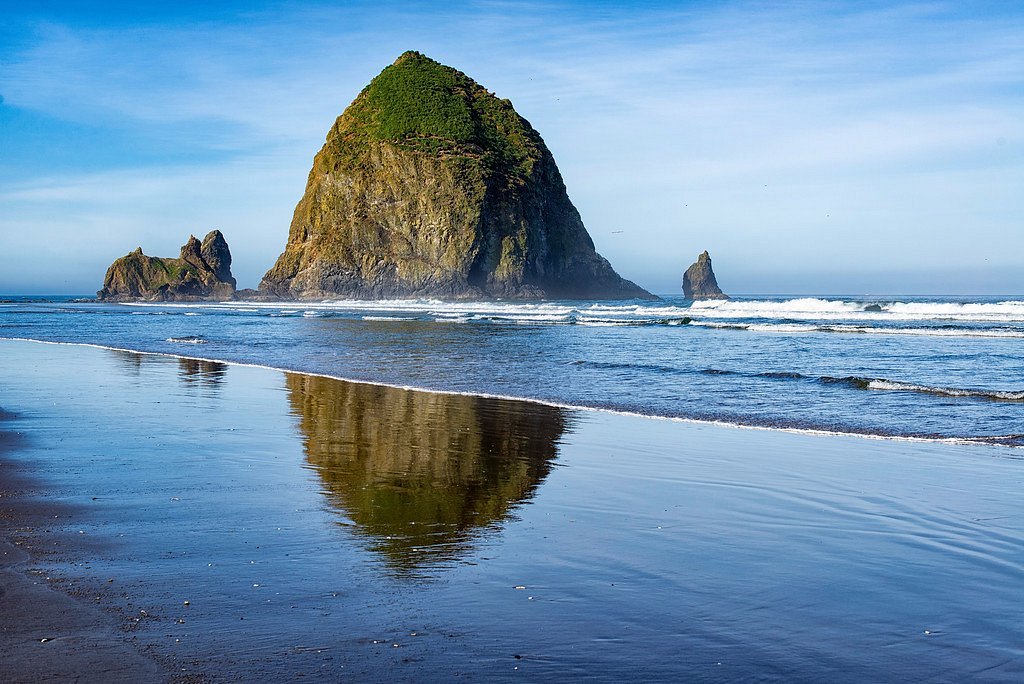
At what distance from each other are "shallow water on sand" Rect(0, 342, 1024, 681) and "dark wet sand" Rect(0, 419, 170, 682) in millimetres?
138

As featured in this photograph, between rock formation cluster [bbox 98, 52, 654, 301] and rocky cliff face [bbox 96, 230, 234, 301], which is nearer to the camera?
rock formation cluster [bbox 98, 52, 654, 301]

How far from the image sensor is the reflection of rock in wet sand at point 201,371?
1616 centimetres

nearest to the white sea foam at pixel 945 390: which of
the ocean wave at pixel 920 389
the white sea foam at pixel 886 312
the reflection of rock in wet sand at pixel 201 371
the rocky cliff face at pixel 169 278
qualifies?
the ocean wave at pixel 920 389

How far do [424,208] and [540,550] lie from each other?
10199 centimetres

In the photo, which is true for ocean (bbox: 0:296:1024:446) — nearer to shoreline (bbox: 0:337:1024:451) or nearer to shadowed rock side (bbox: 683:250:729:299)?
shoreline (bbox: 0:337:1024:451)

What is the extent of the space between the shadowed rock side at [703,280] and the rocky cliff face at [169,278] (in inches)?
2813

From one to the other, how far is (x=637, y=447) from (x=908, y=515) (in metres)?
3.48

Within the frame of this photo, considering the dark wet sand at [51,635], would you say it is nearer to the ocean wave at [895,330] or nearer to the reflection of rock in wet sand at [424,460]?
the reflection of rock in wet sand at [424,460]

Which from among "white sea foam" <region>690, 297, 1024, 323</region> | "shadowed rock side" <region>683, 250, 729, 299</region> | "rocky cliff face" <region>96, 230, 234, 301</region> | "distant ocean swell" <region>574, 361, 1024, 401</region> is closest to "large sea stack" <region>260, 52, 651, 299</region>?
"rocky cliff face" <region>96, 230, 234, 301</region>

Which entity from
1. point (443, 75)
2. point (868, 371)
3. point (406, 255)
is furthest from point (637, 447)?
point (443, 75)

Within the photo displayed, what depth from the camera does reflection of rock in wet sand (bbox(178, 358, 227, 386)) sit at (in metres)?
16.2

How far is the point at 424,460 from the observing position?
845 centimetres

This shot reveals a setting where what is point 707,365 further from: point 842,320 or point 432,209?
point 432,209

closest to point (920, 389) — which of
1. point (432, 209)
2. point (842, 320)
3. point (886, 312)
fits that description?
point (842, 320)
